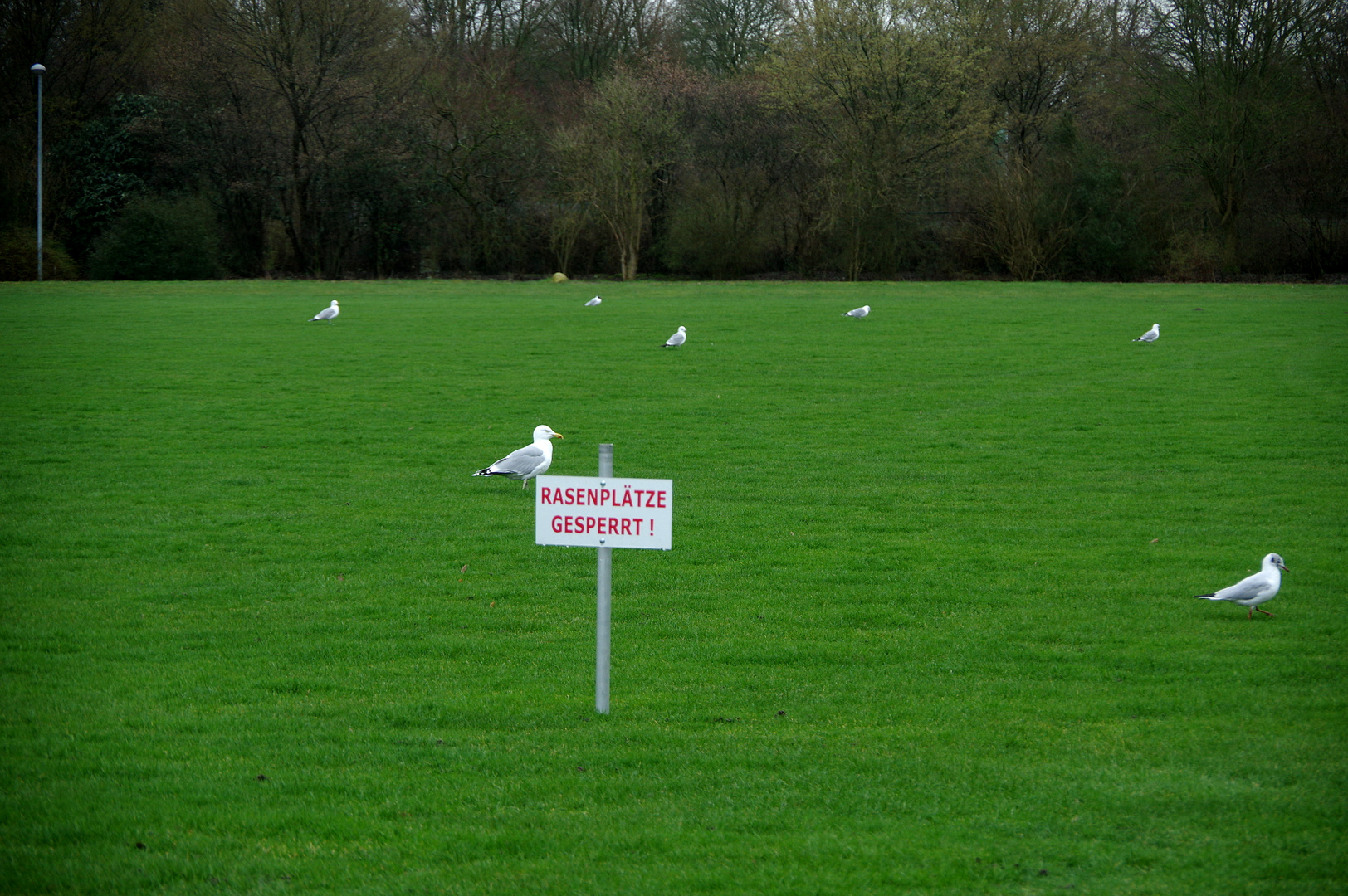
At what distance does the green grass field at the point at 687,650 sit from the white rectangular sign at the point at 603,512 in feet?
3.63

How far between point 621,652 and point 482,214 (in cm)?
5030

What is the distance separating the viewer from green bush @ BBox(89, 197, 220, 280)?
48.7 meters

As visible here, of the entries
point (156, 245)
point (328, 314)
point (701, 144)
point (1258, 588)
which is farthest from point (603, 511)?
point (701, 144)

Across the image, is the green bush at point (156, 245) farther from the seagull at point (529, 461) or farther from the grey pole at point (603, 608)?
the grey pole at point (603, 608)

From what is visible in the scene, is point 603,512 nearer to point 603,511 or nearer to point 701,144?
point 603,511

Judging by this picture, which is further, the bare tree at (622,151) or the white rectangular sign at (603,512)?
the bare tree at (622,151)

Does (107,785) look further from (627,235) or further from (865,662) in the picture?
(627,235)

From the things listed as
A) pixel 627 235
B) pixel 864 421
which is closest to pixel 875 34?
pixel 627 235

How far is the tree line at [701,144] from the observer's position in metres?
47.2

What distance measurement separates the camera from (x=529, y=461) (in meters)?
12.7

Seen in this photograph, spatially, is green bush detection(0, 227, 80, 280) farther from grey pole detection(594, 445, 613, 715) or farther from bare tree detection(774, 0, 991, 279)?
grey pole detection(594, 445, 613, 715)

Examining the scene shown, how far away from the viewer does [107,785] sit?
5.55 m

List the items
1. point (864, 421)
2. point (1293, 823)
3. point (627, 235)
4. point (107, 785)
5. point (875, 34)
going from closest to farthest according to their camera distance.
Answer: point (1293, 823) → point (107, 785) → point (864, 421) → point (875, 34) → point (627, 235)

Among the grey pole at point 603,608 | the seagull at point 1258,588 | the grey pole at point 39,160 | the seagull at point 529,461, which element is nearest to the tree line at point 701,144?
the grey pole at point 39,160
